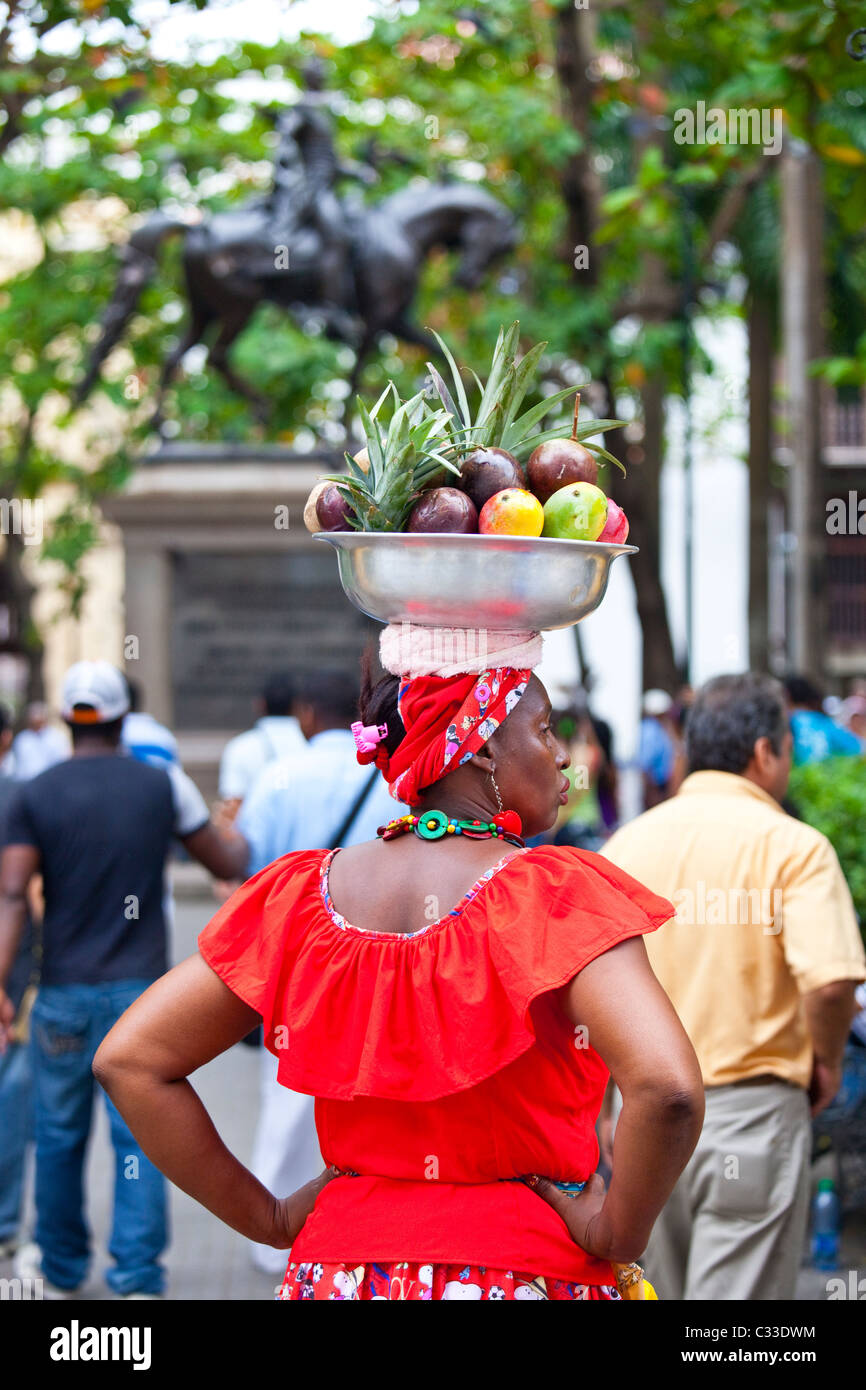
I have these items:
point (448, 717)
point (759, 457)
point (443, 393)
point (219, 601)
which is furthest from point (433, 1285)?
point (759, 457)

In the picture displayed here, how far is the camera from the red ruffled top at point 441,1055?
2068 mm

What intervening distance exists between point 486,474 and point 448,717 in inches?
13.8

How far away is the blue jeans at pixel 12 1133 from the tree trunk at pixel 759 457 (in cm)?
1151

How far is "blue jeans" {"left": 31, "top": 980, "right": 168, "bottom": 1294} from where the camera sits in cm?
484

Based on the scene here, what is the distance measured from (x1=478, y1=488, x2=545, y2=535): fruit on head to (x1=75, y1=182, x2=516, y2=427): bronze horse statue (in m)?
11.1

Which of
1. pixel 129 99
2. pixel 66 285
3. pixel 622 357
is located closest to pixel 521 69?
pixel 622 357

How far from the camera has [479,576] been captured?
7.10 ft

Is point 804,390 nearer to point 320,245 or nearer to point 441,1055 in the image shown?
point 320,245

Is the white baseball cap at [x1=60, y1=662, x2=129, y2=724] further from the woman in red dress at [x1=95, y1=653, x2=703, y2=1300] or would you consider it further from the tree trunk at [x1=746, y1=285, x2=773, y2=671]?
the tree trunk at [x1=746, y1=285, x2=773, y2=671]

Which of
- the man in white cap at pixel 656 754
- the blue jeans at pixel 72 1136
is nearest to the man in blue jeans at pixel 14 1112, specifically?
the blue jeans at pixel 72 1136

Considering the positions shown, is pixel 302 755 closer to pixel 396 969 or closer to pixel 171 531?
pixel 396 969

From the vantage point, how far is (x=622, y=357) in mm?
14969
